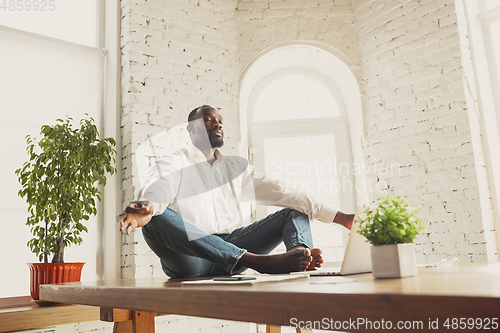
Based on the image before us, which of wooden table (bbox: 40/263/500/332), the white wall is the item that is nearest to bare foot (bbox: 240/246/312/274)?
wooden table (bbox: 40/263/500/332)

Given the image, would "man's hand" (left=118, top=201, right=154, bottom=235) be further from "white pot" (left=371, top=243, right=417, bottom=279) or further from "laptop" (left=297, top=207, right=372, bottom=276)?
"white pot" (left=371, top=243, right=417, bottom=279)

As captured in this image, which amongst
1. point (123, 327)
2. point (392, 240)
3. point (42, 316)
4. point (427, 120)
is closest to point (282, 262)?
point (392, 240)

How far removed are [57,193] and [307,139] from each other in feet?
6.82

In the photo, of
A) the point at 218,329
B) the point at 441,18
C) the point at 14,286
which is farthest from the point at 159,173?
the point at 441,18

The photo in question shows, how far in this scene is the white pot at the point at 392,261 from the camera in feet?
2.85

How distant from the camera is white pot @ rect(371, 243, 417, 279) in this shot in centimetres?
87

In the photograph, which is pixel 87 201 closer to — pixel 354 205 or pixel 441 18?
pixel 354 205

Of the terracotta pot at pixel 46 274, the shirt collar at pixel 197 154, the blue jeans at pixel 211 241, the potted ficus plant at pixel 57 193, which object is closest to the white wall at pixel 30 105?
the potted ficus plant at pixel 57 193

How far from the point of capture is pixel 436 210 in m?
2.87

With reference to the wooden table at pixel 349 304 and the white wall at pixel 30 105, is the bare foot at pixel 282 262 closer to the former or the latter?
the wooden table at pixel 349 304

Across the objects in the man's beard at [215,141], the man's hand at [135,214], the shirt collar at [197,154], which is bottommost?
the man's hand at [135,214]

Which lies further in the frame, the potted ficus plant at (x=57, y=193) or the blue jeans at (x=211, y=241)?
the potted ficus plant at (x=57, y=193)

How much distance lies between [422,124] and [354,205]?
860 millimetres

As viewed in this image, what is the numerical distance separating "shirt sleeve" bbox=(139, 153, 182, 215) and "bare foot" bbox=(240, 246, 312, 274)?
0.40 m
